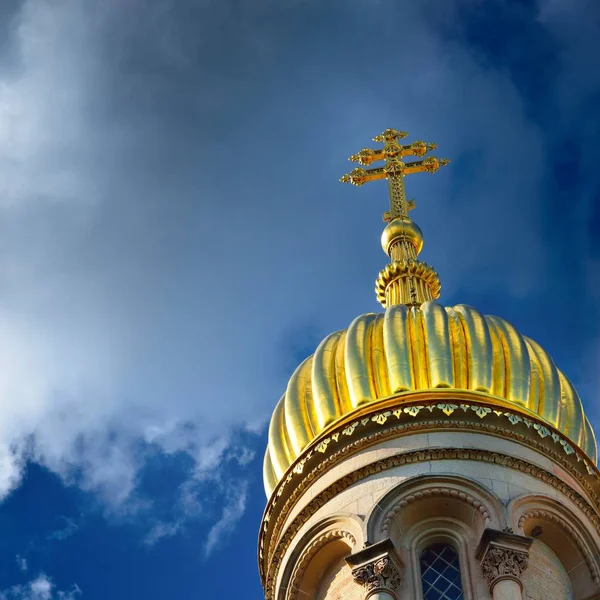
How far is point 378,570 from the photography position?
22547 millimetres

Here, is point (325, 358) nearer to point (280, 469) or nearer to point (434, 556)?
point (280, 469)

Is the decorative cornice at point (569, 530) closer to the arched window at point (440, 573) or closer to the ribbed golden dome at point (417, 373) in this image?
the arched window at point (440, 573)

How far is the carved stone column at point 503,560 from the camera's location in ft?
71.7

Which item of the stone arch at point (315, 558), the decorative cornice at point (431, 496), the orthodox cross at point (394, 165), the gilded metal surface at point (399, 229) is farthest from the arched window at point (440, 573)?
the orthodox cross at point (394, 165)

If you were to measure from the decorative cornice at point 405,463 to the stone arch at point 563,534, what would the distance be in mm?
524

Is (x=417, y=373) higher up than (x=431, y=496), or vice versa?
(x=417, y=373)

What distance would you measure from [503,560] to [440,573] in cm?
119

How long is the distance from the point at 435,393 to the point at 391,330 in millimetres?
1558

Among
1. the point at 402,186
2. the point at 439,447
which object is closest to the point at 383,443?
the point at 439,447

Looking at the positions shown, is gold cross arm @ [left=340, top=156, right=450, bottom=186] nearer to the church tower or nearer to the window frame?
the church tower

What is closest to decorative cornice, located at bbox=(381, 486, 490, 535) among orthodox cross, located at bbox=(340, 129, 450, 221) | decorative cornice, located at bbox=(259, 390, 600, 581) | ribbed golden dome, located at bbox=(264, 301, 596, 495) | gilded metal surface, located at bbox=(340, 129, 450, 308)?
decorative cornice, located at bbox=(259, 390, 600, 581)

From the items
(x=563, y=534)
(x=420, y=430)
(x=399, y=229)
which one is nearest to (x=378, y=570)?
(x=420, y=430)

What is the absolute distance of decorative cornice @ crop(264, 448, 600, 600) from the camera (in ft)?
79.5

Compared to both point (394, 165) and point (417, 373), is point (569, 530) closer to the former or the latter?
point (417, 373)
